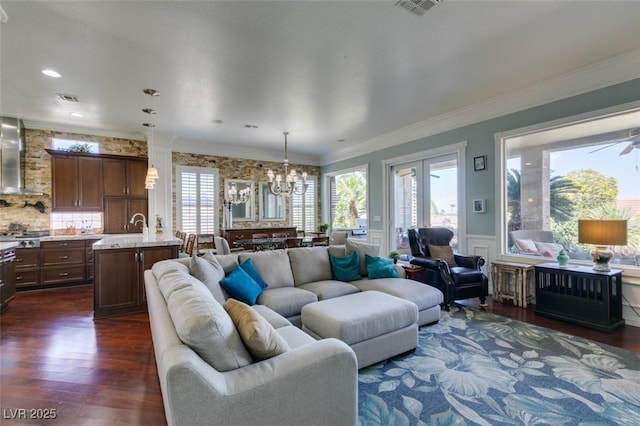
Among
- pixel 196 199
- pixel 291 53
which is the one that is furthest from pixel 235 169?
pixel 291 53

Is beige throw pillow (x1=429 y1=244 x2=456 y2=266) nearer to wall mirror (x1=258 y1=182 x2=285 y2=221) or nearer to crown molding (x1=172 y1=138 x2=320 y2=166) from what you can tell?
wall mirror (x1=258 y1=182 x2=285 y2=221)

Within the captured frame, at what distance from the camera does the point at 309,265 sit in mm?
3758

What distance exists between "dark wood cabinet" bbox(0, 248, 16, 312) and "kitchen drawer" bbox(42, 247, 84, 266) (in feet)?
3.61

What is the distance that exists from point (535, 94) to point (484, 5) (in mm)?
2357

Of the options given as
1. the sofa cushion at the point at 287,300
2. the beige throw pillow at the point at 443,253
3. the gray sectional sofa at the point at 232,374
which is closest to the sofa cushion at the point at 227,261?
the sofa cushion at the point at 287,300

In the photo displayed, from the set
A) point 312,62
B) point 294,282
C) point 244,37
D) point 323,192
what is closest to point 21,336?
point 294,282

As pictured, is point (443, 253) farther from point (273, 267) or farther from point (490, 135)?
point (273, 267)

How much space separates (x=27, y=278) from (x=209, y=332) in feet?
19.4

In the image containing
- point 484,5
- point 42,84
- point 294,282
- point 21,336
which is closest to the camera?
point 484,5

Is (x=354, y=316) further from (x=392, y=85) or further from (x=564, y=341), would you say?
(x=392, y=85)

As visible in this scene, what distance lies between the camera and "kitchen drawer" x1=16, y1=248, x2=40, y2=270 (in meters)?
4.98

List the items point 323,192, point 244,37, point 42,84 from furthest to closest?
point 323,192 → point 42,84 → point 244,37

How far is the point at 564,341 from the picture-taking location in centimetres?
299

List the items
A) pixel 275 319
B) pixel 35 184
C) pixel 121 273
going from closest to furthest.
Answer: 1. pixel 275 319
2. pixel 121 273
3. pixel 35 184
